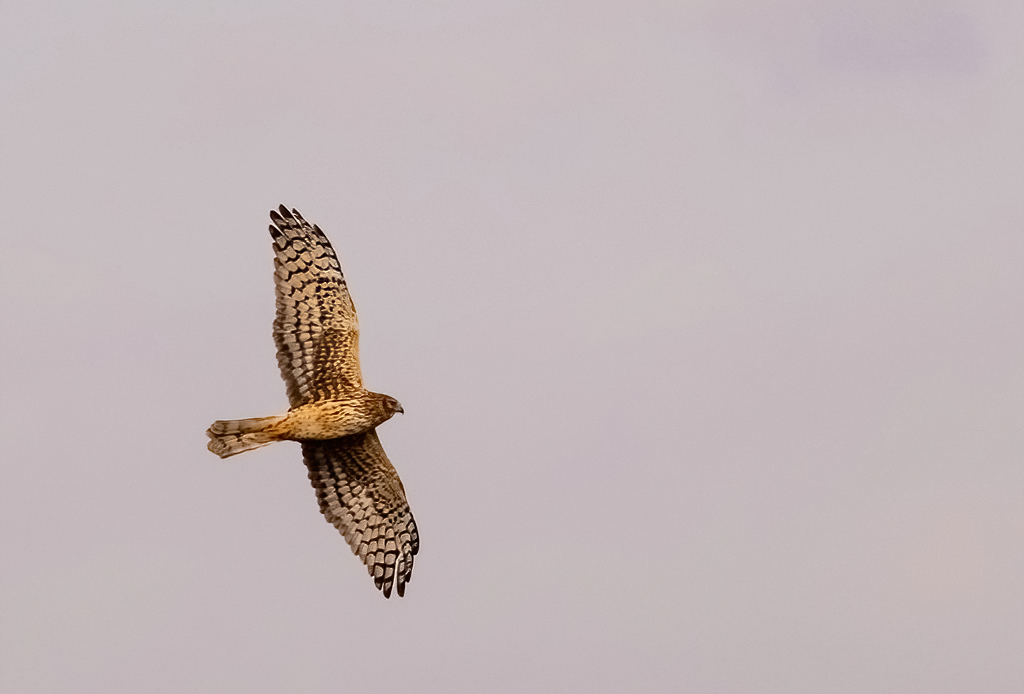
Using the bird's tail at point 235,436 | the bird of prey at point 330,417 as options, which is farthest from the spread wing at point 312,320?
the bird's tail at point 235,436

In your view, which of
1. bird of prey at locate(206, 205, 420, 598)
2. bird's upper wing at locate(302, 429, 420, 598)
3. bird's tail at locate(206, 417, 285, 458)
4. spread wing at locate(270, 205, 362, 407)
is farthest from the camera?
bird's upper wing at locate(302, 429, 420, 598)

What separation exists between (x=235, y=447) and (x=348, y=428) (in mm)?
1920

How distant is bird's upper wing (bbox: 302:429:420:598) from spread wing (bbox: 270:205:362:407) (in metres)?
1.61

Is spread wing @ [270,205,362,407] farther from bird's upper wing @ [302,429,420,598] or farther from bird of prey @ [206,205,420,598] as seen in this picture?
bird's upper wing @ [302,429,420,598]

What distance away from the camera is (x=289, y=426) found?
81.5 feet

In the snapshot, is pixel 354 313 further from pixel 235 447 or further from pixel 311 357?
pixel 235 447

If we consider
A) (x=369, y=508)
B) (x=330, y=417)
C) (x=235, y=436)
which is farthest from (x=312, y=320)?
(x=369, y=508)

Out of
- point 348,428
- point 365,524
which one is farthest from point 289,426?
point 365,524

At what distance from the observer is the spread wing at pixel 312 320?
25453 mm

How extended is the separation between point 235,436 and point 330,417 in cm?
163

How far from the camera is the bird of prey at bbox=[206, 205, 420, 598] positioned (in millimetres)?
25094

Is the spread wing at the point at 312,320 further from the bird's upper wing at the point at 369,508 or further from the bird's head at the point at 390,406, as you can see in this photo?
the bird's upper wing at the point at 369,508

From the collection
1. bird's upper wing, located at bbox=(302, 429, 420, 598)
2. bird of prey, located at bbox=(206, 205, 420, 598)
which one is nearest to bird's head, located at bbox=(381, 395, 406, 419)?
bird of prey, located at bbox=(206, 205, 420, 598)

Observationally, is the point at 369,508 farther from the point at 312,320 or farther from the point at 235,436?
the point at 312,320
